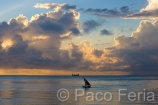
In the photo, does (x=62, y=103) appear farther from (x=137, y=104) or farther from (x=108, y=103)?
(x=137, y=104)

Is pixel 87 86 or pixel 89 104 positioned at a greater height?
pixel 87 86

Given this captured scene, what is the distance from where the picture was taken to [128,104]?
6562 centimetres

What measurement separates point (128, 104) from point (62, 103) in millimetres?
14970

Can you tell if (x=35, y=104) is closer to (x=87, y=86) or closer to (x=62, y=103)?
(x=62, y=103)

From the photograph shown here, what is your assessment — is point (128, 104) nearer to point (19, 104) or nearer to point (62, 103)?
point (62, 103)

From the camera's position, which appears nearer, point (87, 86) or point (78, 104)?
point (78, 104)

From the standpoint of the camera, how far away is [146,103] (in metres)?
67.1

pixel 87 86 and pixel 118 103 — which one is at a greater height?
pixel 87 86

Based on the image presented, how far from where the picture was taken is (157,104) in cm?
6575

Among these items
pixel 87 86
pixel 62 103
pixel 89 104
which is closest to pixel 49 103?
pixel 62 103

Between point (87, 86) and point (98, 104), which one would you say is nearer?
point (98, 104)

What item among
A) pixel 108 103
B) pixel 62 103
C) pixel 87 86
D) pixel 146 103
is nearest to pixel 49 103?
pixel 62 103

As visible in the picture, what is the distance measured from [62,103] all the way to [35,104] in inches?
243

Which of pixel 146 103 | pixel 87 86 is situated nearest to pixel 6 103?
pixel 146 103
